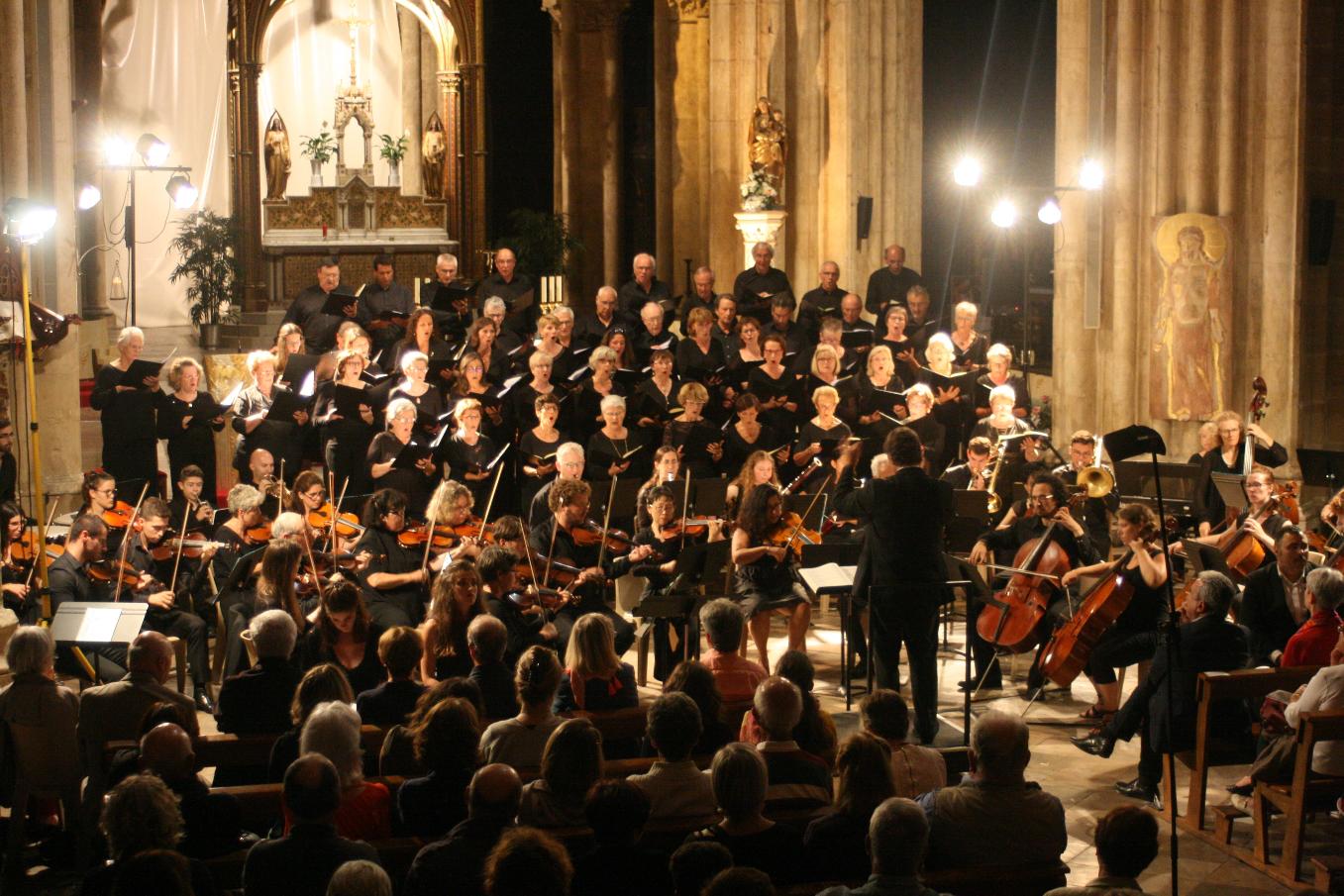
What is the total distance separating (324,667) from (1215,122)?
27.7ft

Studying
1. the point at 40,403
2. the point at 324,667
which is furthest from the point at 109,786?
the point at 40,403

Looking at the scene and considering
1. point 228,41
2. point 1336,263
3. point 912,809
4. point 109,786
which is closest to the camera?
point 912,809

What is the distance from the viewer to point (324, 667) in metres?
6.08

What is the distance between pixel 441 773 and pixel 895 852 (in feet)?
5.04

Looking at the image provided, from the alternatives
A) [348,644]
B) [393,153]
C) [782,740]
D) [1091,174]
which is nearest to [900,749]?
[782,740]

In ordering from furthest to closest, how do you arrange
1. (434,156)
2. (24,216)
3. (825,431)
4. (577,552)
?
(434,156)
(825,431)
(577,552)
(24,216)

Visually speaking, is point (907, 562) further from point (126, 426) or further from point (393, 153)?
point (393, 153)

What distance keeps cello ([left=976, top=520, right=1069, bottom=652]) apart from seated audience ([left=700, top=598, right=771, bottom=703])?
218 centimetres

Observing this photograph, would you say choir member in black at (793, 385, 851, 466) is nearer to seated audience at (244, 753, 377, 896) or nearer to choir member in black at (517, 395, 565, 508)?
choir member in black at (517, 395, 565, 508)

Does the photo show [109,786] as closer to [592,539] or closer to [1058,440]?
[592,539]

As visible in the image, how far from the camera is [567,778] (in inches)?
203

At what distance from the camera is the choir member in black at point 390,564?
8.82 metres

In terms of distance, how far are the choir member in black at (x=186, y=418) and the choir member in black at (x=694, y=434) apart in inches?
114

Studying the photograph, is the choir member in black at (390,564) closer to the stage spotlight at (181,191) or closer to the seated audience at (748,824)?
the seated audience at (748,824)
